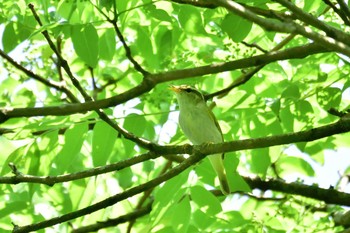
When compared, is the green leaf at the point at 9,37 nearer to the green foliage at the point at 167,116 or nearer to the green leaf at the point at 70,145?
the green foliage at the point at 167,116

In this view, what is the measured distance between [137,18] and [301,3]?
4.21 feet

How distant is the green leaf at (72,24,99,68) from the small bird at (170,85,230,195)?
1248 millimetres

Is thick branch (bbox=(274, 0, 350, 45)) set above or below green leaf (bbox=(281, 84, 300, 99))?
above

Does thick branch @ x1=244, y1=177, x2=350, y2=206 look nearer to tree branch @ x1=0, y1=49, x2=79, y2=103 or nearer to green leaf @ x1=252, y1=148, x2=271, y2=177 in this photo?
green leaf @ x1=252, y1=148, x2=271, y2=177

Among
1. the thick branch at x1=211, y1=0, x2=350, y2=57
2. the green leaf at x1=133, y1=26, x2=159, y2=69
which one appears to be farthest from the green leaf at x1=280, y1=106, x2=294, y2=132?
the thick branch at x1=211, y1=0, x2=350, y2=57

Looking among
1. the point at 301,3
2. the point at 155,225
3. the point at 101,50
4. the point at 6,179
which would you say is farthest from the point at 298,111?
the point at 6,179

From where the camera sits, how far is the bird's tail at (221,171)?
4277 mm

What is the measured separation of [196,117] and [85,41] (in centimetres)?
172

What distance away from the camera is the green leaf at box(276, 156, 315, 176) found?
5.05m

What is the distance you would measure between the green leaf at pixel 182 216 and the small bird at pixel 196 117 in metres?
0.93

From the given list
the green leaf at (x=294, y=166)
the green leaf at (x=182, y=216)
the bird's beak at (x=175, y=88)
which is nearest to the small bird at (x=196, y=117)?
the bird's beak at (x=175, y=88)

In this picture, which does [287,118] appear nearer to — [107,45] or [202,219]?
[202,219]

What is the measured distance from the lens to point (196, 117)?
5.18 meters

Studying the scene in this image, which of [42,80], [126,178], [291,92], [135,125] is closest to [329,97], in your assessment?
[291,92]
